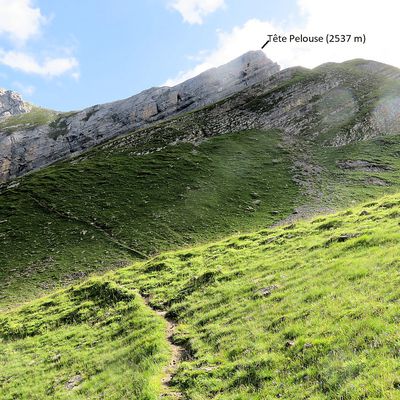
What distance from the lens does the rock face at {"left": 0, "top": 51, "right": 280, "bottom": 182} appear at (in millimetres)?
162875

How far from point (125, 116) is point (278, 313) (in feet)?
533

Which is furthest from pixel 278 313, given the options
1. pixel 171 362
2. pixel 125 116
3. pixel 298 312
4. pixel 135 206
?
pixel 125 116

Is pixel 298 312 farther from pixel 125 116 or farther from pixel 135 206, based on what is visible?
pixel 125 116

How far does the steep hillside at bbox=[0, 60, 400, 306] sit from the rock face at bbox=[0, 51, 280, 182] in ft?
173

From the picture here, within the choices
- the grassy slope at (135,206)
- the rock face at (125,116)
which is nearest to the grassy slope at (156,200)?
the grassy slope at (135,206)

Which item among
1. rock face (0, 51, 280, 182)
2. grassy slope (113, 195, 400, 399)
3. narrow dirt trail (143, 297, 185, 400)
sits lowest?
narrow dirt trail (143, 297, 185, 400)

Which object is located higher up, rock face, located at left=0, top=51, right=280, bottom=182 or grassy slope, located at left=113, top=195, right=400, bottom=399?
rock face, located at left=0, top=51, right=280, bottom=182

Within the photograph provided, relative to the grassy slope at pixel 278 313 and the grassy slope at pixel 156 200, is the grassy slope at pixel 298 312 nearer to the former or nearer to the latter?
the grassy slope at pixel 278 313

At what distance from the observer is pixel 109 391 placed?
1705 cm

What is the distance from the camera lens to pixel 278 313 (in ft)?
59.4

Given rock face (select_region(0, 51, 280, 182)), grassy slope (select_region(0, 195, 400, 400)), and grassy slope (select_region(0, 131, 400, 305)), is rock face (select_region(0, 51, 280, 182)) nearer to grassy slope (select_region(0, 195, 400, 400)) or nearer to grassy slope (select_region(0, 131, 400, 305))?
grassy slope (select_region(0, 131, 400, 305))

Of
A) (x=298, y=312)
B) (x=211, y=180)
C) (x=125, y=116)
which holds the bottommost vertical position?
(x=298, y=312)

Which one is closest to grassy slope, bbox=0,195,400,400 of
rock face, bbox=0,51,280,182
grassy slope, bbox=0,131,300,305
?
grassy slope, bbox=0,131,300,305

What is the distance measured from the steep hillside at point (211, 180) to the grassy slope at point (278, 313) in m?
16.1
